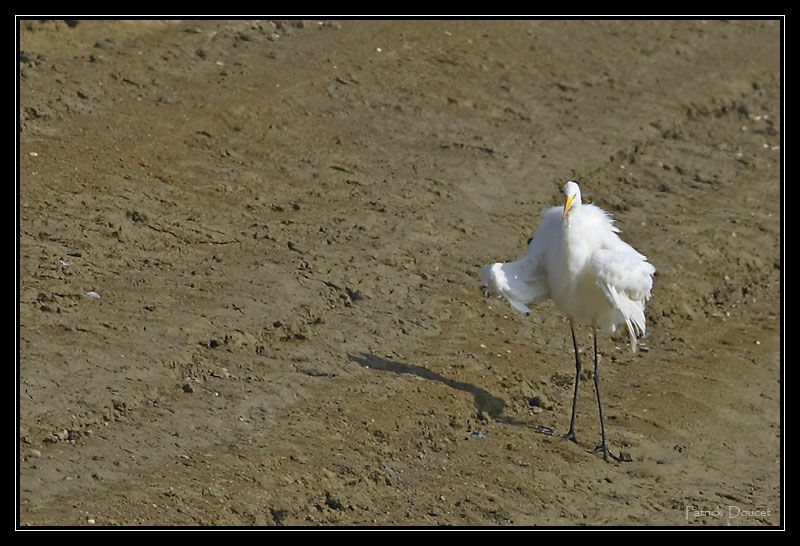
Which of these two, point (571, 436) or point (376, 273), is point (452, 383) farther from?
point (376, 273)

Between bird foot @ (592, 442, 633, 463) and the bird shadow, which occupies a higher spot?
the bird shadow

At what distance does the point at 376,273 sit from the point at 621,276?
8.68ft

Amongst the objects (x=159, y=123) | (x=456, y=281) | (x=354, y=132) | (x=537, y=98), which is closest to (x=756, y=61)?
(x=537, y=98)

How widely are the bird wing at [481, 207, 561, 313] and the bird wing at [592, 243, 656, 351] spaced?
0.50 meters

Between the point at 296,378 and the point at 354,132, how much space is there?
14.5 feet

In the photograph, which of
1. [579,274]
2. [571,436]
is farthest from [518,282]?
[571,436]

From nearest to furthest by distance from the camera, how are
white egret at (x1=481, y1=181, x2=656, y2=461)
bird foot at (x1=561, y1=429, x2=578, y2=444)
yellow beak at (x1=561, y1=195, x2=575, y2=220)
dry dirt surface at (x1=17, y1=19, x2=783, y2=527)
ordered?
dry dirt surface at (x1=17, y1=19, x2=783, y2=527), yellow beak at (x1=561, y1=195, x2=575, y2=220), white egret at (x1=481, y1=181, x2=656, y2=461), bird foot at (x1=561, y1=429, x2=578, y2=444)

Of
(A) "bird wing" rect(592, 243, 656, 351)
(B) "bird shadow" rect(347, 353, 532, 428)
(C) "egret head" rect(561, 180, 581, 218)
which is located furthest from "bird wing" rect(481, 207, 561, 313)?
(B) "bird shadow" rect(347, 353, 532, 428)

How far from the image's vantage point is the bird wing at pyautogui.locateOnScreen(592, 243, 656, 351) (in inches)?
331

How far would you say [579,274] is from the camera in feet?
28.3

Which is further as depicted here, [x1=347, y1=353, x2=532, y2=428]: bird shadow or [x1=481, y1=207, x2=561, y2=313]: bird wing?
[x1=347, y1=353, x2=532, y2=428]: bird shadow

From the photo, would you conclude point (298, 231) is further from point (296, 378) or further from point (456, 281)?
point (296, 378)

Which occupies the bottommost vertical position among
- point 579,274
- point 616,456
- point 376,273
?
→ point 616,456

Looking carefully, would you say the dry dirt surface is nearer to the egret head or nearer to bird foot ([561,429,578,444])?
bird foot ([561,429,578,444])
